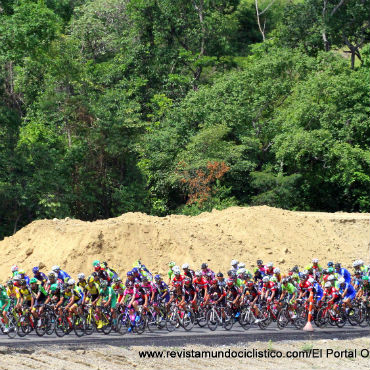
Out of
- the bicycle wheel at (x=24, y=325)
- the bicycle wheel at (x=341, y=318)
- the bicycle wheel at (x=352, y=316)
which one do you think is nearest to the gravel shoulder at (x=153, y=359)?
the bicycle wheel at (x=24, y=325)

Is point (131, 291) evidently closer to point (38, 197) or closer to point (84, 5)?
point (38, 197)

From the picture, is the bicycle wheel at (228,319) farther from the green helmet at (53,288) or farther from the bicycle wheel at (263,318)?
the green helmet at (53,288)

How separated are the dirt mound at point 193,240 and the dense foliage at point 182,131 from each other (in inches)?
206

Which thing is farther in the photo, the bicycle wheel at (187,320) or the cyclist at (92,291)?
the bicycle wheel at (187,320)

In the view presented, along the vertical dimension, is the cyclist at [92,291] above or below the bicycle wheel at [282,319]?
above

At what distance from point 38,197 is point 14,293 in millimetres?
18869

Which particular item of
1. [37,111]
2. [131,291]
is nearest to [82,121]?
[37,111]

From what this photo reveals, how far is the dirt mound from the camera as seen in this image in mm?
33156

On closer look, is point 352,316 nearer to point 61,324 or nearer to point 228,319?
point 228,319

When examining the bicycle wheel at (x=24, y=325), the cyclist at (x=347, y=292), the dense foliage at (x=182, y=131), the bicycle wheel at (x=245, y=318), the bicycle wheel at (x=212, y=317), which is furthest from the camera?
the dense foliage at (x=182, y=131)

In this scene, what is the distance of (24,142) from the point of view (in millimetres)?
41344

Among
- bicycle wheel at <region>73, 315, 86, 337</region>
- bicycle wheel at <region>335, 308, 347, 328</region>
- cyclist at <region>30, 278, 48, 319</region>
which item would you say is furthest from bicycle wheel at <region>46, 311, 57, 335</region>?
bicycle wheel at <region>335, 308, 347, 328</region>

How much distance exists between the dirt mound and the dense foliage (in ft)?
17.1

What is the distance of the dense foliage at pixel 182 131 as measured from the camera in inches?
1620
